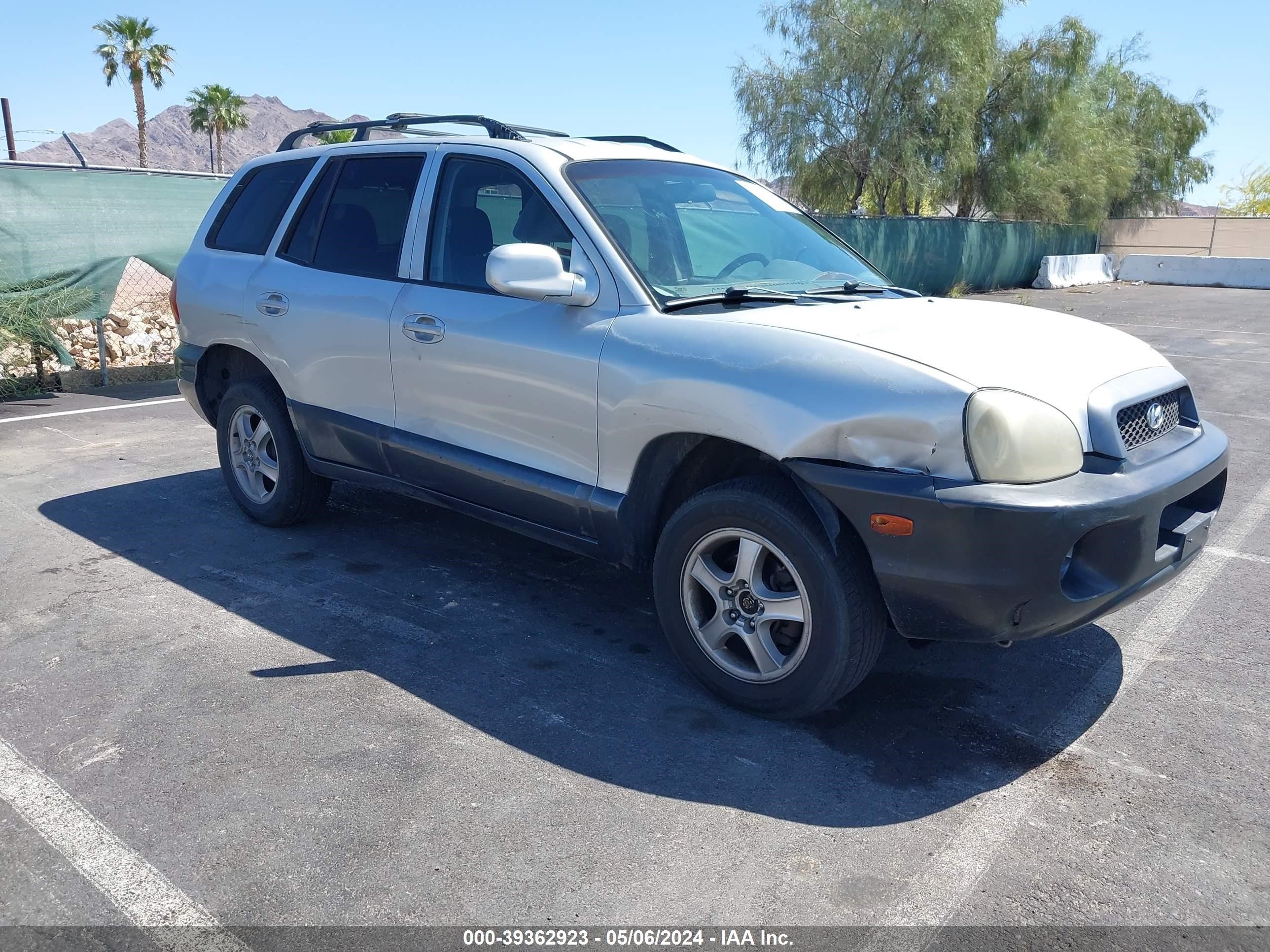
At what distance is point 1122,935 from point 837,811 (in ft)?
2.57

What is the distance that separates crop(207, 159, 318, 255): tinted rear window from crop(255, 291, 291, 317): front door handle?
319 mm

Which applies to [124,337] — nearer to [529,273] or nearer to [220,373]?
[220,373]

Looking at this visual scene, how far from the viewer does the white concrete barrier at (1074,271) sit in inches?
1232

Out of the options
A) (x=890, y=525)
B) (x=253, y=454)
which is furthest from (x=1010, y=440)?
(x=253, y=454)

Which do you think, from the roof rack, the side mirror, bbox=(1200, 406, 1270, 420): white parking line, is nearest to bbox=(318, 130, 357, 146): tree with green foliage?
the roof rack

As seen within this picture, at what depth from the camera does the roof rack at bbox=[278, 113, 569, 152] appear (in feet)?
14.8

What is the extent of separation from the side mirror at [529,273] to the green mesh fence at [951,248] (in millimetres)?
15545

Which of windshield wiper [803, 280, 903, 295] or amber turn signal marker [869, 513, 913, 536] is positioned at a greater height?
windshield wiper [803, 280, 903, 295]

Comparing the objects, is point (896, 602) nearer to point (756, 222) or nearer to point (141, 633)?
point (756, 222)

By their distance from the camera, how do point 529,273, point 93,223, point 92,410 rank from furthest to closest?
1. point 93,223
2. point 92,410
3. point 529,273

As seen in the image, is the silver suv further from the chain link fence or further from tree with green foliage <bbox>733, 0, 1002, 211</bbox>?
tree with green foliage <bbox>733, 0, 1002, 211</bbox>

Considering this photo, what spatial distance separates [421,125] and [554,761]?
3.34 metres

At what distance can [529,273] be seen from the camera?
140 inches

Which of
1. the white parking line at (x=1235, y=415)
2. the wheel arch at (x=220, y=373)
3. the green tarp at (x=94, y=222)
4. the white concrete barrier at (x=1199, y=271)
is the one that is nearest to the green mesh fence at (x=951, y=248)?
the white concrete barrier at (x=1199, y=271)
